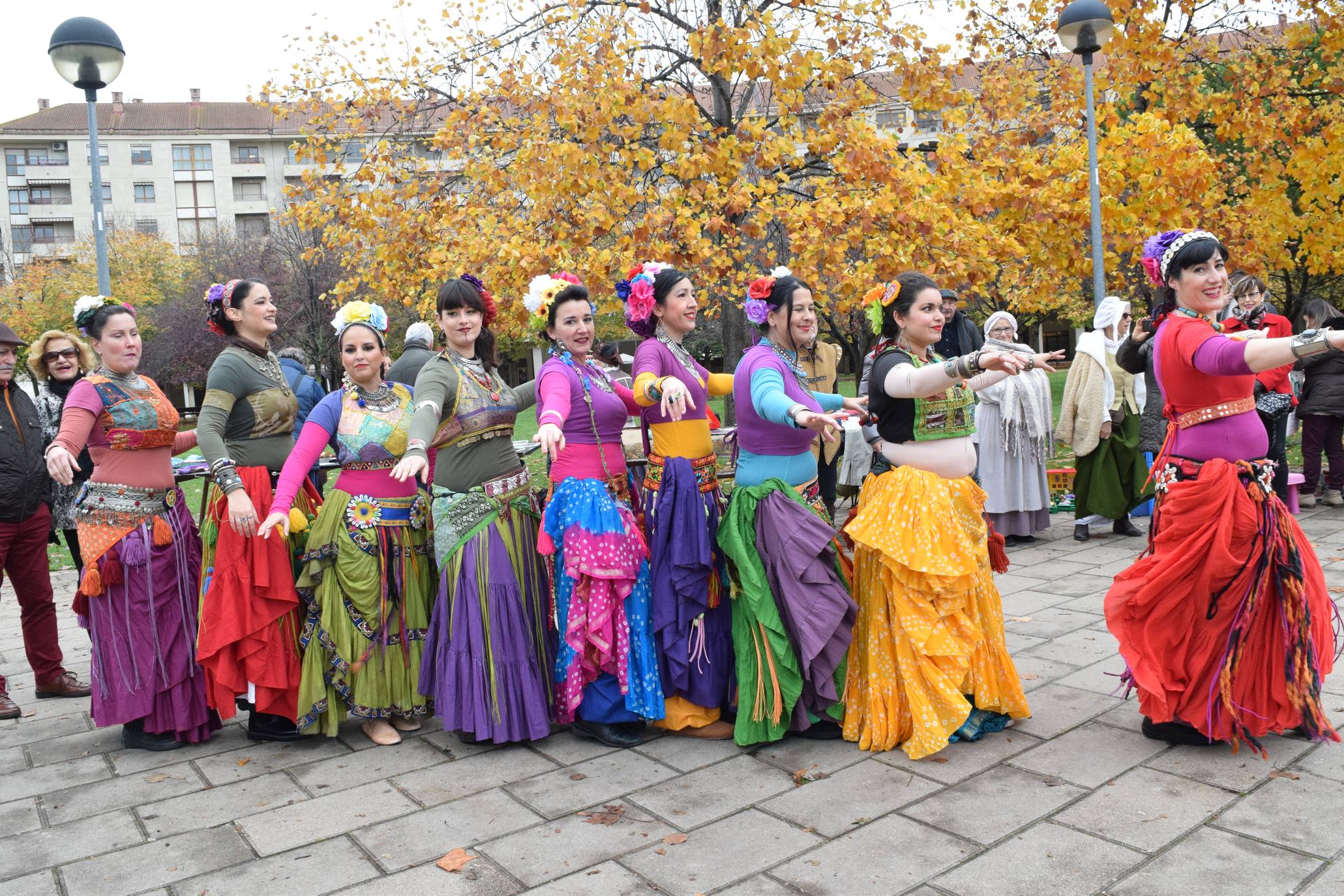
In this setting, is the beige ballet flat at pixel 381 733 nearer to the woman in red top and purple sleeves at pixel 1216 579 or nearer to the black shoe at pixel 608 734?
the black shoe at pixel 608 734

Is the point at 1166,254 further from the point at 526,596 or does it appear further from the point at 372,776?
the point at 372,776

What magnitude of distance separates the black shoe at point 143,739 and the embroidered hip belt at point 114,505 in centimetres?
85

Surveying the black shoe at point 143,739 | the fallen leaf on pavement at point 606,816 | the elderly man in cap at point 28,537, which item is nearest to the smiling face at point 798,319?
the fallen leaf on pavement at point 606,816

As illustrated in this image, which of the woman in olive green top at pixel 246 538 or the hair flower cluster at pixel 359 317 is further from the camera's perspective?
the hair flower cluster at pixel 359 317

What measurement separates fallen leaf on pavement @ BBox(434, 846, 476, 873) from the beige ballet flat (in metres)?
1.18

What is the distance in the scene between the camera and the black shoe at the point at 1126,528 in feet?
24.9

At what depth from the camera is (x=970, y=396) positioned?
12.7 ft

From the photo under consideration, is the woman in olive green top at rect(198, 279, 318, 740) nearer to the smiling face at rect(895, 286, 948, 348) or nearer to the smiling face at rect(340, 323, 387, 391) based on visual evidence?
the smiling face at rect(340, 323, 387, 391)

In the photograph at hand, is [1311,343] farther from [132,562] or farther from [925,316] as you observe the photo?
[132,562]

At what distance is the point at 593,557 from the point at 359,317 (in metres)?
1.48

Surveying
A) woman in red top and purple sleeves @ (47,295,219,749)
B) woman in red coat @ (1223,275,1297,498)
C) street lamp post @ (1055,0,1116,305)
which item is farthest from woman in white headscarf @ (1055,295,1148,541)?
woman in red top and purple sleeves @ (47,295,219,749)

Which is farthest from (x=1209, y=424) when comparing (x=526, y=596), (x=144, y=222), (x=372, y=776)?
(x=144, y=222)

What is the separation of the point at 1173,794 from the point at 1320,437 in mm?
6658

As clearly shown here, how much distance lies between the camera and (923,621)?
12.0 feet
